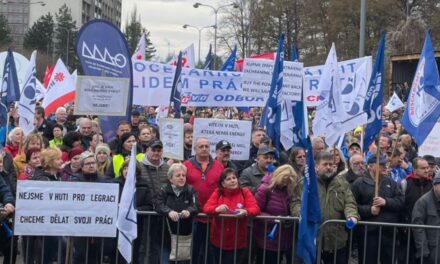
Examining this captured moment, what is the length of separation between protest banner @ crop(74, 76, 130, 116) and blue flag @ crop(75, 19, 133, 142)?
0.23m

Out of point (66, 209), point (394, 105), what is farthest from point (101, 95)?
point (394, 105)

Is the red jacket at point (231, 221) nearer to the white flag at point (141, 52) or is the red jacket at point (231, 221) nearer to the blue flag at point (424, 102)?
the blue flag at point (424, 102)

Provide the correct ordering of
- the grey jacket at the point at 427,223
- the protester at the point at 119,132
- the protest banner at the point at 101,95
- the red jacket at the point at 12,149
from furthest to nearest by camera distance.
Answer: the red jacket at the point at 12,149
the protester at the point at 119,132
the protest banner at the point at 101,95
the grey jacket at the point at 427,223

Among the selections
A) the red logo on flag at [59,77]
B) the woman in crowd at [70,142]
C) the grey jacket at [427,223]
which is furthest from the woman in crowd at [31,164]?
the red logo on flag at [59,77]

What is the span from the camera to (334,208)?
7.00 metres

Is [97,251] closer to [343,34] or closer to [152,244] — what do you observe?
[152,244]

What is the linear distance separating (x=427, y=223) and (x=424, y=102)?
61.8 inches

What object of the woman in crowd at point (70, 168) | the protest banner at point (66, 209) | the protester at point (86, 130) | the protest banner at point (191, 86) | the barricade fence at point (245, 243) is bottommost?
the barricade fence at point (245, 243)

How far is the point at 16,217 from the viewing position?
20.4 feet

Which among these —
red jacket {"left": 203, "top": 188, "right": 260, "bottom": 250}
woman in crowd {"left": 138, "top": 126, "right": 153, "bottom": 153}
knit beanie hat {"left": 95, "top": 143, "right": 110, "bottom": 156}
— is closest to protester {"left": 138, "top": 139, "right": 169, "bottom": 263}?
red jacket {"left": 203, "top": 188, "right": 260, "bottom": 250}

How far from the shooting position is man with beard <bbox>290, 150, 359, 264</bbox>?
275 inches

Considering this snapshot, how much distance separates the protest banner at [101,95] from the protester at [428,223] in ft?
11.4

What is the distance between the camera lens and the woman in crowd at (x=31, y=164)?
24.1ft

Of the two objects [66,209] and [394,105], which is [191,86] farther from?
[394,105]
